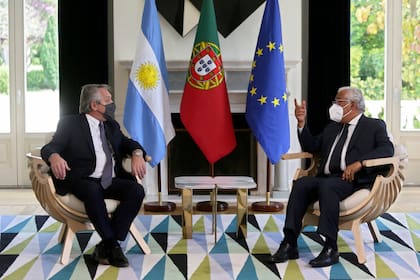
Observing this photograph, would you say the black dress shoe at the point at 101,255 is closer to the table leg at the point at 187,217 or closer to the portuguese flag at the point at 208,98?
the table leg at the point at 187,217

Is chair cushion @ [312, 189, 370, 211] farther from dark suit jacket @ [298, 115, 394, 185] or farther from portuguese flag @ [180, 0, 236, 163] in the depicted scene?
portuguese flag @ [180, 0, 236, 163]

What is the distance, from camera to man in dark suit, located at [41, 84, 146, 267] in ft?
12.9

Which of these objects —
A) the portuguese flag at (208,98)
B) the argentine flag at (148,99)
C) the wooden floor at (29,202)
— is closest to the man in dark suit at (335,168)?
the portuguese flag at (208,98)

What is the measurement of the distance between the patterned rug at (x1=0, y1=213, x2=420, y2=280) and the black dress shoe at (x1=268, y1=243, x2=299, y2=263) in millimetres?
43

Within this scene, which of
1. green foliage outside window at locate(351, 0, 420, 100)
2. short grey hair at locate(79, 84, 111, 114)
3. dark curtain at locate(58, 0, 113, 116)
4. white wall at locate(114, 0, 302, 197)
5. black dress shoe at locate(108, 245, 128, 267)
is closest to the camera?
black dress shoe at locate(108, 245, 128, 267)

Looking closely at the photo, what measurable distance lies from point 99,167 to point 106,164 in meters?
0.05

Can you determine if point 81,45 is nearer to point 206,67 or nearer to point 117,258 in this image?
point 206,67

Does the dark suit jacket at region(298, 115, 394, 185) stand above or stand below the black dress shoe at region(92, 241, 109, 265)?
above

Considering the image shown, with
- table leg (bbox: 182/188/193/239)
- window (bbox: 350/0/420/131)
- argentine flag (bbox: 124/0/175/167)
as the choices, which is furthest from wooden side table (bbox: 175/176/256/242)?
window (bbox: 350/0/420/131)

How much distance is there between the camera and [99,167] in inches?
166

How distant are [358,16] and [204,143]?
254 cm

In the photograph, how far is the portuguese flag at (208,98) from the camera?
5.58 meters

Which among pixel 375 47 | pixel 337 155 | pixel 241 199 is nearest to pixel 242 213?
pixel 241 199

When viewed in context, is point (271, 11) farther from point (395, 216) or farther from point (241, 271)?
point (241, 271)
